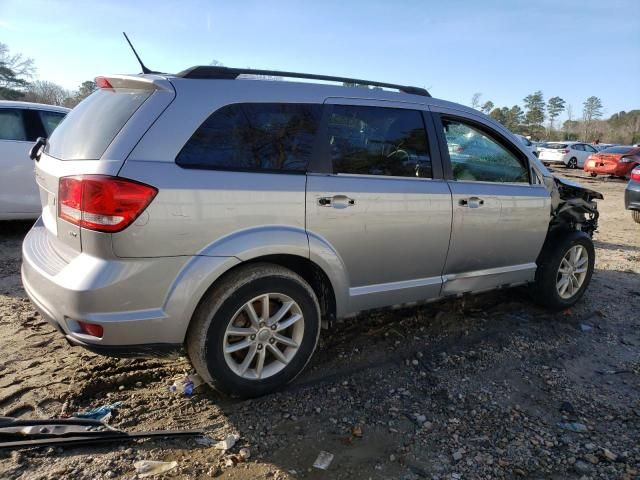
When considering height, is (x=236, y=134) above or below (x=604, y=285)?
above

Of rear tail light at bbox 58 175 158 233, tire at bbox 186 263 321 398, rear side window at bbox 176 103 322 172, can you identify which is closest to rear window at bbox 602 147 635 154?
rear side window at bbox 176 103 322 172

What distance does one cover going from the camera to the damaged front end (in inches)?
176

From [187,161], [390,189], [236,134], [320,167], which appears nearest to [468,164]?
[390,189]

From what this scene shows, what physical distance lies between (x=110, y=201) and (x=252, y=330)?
3.52 feet

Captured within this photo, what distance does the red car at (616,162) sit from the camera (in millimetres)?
20438

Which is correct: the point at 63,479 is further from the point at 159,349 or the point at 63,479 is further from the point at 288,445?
the point at 288,445

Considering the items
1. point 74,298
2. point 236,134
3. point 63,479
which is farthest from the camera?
point 236,134

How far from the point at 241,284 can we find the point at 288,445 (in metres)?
0.90

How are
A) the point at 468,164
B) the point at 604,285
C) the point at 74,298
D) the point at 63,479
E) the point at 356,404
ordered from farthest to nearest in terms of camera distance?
the point at 604,285 → the point at 468,164 → the point at 356,404 → the point at 74,298 → the point at 63,479

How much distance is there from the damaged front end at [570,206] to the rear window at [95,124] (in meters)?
3.52

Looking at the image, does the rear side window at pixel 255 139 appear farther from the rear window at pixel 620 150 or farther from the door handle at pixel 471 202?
the rear window at pixel 620 150

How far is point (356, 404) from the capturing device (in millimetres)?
2996

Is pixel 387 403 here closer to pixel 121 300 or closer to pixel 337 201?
pixel 337 201

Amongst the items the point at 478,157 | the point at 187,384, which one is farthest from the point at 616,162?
the point at 187,384
